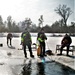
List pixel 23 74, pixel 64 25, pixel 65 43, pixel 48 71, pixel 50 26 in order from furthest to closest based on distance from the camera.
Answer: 1. pixel 50 26
2. pixel 64 25
3. pixel 65 43
4. pixel 48 71
5. pixel 23 74

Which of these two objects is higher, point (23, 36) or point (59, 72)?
point (23, 36)

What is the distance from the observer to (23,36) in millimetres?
13789

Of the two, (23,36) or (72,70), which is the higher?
(23,36)

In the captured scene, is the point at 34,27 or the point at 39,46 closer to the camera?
the point at 39,46

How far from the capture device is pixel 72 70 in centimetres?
957

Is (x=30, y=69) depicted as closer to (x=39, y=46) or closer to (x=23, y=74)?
(x=23, y=74)

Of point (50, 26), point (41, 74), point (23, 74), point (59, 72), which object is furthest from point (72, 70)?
point (50, 26)

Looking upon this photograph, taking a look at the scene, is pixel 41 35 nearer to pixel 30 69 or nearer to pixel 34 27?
pixel 30 69

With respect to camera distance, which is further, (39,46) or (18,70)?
(39,46)

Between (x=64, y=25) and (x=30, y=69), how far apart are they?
248ft

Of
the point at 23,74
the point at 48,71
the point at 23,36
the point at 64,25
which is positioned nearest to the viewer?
the point at 23,74

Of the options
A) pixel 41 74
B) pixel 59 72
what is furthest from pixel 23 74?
pixel 59 72

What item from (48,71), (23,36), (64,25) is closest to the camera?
(48,71)

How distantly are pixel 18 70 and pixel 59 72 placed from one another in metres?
1.59
